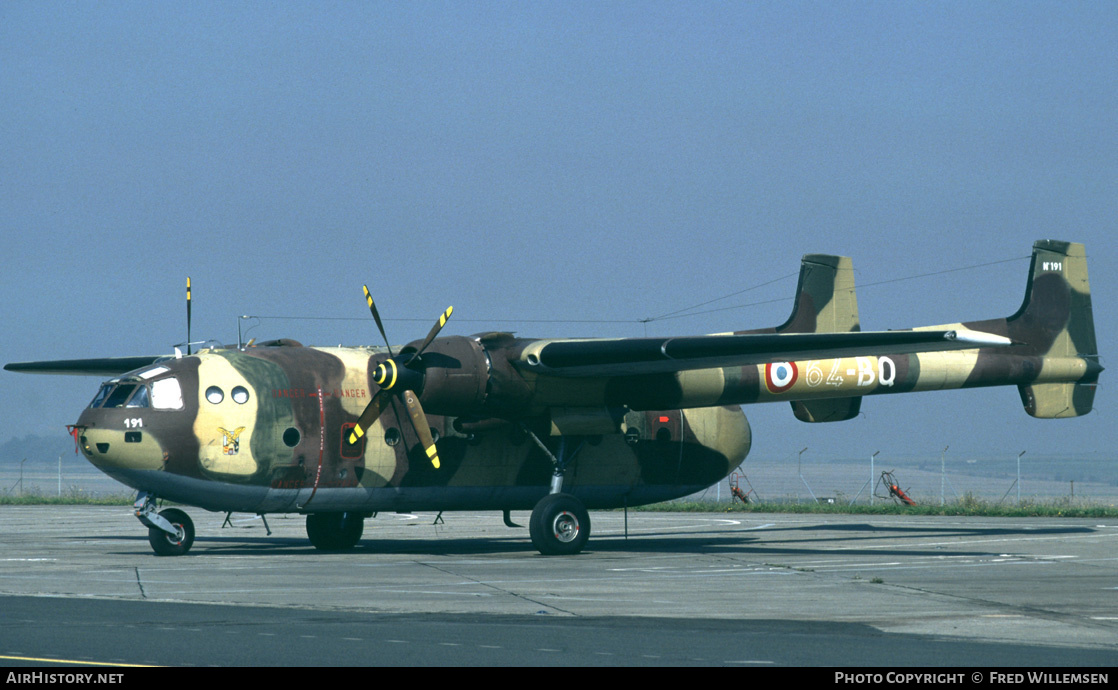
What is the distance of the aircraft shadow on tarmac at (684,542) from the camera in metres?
26.9

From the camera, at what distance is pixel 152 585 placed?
18.9 m

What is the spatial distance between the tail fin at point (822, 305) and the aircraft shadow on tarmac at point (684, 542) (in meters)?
3.25

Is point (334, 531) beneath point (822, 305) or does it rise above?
beneath

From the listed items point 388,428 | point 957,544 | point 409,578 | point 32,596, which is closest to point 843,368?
point 957,544

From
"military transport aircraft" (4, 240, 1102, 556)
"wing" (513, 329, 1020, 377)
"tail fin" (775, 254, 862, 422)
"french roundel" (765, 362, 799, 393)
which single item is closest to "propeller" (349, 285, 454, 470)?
"military transport aircraft" (4, 240, 1102, 556)

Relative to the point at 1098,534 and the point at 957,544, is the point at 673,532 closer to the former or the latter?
the point at 957,544

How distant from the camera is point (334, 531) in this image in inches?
1109

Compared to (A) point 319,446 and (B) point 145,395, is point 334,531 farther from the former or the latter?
(B) point 145,395

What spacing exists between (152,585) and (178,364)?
7.37m

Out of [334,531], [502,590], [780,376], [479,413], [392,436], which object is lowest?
[334,531]

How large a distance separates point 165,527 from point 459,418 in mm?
6339

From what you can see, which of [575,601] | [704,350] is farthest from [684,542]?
[575,601]
